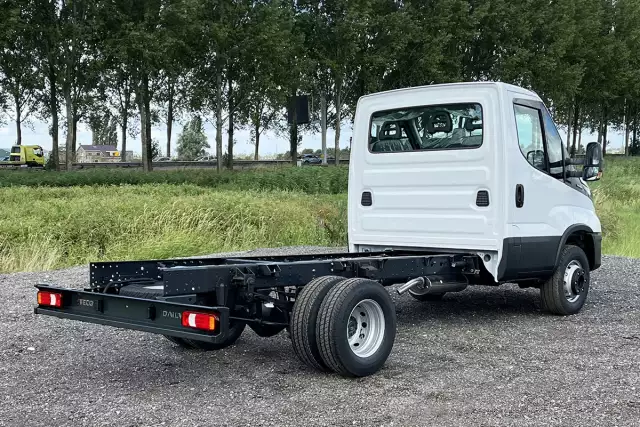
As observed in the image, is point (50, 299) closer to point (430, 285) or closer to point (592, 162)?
point (430, 285)

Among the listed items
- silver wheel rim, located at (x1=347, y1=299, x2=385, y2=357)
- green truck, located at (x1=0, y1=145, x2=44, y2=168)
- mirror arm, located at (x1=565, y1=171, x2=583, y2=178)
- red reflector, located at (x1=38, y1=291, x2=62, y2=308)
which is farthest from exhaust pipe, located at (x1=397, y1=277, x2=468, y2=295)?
green truck, located at (x1=0, y1=145, x2=44, y2=168)

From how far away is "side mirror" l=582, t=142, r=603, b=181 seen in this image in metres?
7.85

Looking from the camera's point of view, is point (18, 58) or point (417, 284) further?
point (18, 58)

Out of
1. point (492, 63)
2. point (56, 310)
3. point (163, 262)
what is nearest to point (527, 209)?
point (163, 262)

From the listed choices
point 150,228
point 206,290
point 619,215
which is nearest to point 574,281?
point 206,290

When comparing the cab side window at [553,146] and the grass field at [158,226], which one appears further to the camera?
the grass field at [158,226]

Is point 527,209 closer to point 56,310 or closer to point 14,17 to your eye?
point 56,310

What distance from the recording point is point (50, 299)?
18.8 feet

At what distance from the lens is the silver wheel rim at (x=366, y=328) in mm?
5781

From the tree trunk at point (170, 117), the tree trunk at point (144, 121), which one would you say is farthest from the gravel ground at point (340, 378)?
the tree trunk at point (170, 117)

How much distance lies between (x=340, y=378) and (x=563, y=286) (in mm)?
3520

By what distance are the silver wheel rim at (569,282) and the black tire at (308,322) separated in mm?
3673

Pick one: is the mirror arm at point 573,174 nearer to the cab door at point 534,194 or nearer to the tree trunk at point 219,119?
the cab door at point 534,194

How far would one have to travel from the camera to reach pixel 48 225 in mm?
14664
